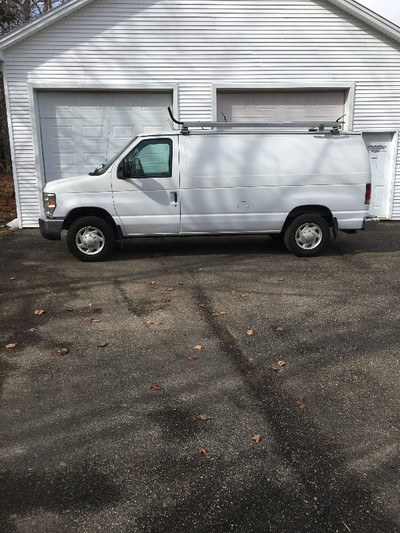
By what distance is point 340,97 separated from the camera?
1263cm

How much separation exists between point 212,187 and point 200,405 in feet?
16.4

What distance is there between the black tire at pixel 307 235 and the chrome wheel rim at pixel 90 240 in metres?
3.26

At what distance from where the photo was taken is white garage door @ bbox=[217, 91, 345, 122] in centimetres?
1246

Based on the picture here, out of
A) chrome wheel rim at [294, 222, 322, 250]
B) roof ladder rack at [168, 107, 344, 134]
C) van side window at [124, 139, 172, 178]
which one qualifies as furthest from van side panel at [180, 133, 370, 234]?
chrome wheel rim at [294, 222, 322, 250]

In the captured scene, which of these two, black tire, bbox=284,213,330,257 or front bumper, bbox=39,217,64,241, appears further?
black tire, bbox=284,213,330,257

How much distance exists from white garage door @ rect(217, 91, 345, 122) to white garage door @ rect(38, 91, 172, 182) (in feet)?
5.28

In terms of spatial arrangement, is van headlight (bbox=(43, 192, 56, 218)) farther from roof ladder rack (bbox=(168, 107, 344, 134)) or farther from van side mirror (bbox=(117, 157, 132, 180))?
roof ladder rack (bbox=(168, 107, 344, 134))

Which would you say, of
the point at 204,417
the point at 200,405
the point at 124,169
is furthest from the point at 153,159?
the point at 204,417

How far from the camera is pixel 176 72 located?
1202 cm

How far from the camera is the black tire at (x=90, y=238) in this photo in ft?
26.1

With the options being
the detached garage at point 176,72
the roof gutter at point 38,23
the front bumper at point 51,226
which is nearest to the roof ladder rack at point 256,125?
the front bumper at point 51,226

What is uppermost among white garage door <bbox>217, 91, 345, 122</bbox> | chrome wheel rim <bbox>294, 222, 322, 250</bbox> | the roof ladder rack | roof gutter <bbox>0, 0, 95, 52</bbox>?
roof gutter <bbox>0, 0, 95, 52</bbox>

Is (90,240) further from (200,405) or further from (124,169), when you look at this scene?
(200,405)

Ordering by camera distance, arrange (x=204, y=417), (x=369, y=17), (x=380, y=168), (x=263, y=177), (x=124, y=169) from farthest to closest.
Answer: (x=380, y=168) < (x=369, y=17) < (x=263, y=177) < (x=124, y=169) < (x=204, y=417)
